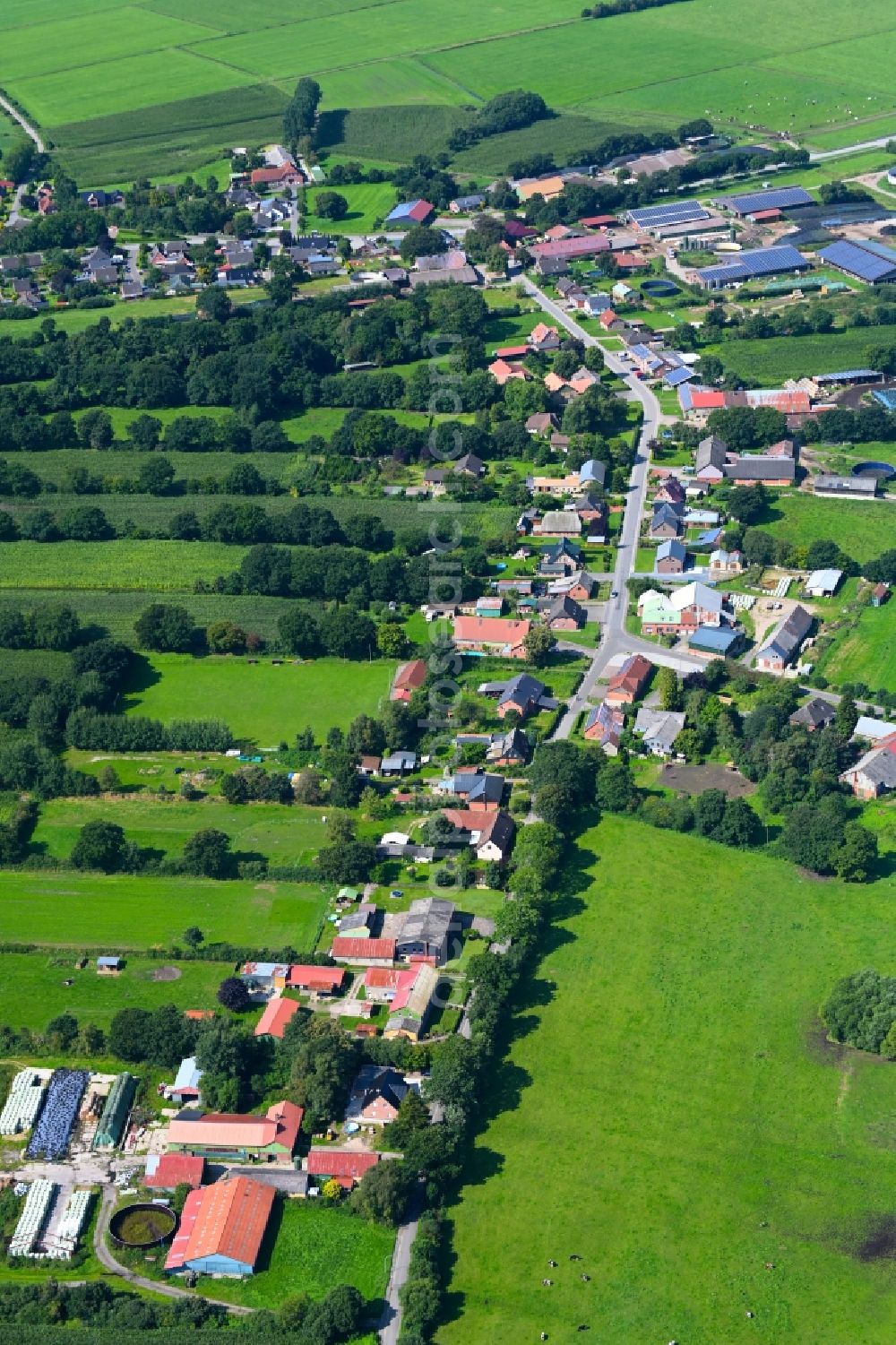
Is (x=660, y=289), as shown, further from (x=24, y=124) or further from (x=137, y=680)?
(x=24, y=124)

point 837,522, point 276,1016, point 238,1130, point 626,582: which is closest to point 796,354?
point 837,522

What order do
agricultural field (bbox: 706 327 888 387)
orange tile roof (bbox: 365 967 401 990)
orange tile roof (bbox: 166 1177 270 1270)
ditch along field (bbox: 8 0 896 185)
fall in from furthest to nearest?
ditch along field (bbox: 8 0 896 185), agricultural field (bbox: 706 327 888 387), orange tile roof (bbox: 365 967 401 990), orange tile roof (bbox: 166 1177 270 1270)

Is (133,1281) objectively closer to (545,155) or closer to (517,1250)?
(517,1250)

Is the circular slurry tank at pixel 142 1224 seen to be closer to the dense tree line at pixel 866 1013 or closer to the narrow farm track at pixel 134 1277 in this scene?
the narrow farm track at pixel 134 1277

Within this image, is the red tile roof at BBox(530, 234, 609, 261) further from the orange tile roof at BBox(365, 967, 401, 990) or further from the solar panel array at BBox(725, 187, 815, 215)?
the orange tile roof at BBox(365, 967, 401, 990)

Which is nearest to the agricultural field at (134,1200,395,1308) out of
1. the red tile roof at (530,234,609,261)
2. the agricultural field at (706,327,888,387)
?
the agricultural field at (706,327,888,387)
